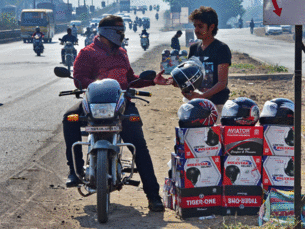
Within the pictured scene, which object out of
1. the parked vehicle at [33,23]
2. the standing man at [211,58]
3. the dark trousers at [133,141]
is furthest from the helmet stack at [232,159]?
the parked vehicle at [33,23]

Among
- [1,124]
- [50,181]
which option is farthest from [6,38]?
[50,181]

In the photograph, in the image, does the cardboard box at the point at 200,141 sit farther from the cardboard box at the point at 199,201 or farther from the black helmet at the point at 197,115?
the cardboard box at the point at 199,201

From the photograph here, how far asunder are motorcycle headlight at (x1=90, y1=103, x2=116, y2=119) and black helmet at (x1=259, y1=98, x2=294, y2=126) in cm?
131

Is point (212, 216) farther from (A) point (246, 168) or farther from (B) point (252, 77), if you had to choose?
(B) point (252, 77)

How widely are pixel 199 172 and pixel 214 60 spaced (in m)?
1.27

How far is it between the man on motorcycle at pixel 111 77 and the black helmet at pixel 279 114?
1.03 m

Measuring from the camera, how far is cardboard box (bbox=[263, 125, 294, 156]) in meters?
4.60

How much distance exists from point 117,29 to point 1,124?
5.54 m

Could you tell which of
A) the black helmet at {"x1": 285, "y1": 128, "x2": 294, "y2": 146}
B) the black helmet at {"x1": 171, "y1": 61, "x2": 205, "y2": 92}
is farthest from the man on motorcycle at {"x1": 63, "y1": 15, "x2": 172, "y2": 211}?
the black helmet at {"x1": 285, "y1": 128, "x2": 294, "y2": 146}

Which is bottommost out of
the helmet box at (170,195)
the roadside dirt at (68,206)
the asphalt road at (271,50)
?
the asphalt road at (271,50)

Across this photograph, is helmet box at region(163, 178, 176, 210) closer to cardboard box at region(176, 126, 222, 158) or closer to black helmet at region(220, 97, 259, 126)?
cardboard box at region(176, 126, 222, 158)

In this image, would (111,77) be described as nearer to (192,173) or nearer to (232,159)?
(192,173)

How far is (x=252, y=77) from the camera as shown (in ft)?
61.0

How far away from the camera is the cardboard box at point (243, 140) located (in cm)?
464
